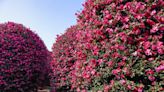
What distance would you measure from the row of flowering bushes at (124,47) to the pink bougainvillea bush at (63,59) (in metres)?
4.13

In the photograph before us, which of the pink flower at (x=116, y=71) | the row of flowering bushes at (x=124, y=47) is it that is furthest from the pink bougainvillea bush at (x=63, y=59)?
the pink flower at (x=116, y=71)

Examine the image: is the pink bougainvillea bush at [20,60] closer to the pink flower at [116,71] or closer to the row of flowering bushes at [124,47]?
the row of flowering bushes at [124,47]

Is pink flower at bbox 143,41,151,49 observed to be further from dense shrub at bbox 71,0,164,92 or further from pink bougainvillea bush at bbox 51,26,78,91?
pink bougainvillea bush at bbox 51,26,78,91

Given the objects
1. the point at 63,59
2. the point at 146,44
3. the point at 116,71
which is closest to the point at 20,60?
the point at 63,59

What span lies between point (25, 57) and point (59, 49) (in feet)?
4.06

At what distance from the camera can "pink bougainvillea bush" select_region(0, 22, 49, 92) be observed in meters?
11.7

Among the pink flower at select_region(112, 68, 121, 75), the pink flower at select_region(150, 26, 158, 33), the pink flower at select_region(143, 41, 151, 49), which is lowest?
the pink flower at select_region(112, 68, 121, 75)

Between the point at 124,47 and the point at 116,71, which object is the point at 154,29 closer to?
the point at 124,47

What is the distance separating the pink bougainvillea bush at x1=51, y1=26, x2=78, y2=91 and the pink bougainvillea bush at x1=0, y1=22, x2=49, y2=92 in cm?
60

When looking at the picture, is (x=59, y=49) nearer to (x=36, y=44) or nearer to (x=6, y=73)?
(x=36, y=44)

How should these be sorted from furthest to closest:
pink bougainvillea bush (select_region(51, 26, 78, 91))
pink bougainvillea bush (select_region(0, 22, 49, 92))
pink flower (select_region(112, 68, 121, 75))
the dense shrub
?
pink bougainvillea bush (select_region(0, 22, 49, 92)), pink bougainvillea bush (select_region(51, 26, 78, 91)), pink flower (select_region(112, 68, 121, 75)), the dense shrub

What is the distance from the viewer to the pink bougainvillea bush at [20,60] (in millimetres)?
11703

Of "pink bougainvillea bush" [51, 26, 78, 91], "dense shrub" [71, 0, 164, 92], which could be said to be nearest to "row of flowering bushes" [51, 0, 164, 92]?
"dense shrub" [71, 0, 164, 92]

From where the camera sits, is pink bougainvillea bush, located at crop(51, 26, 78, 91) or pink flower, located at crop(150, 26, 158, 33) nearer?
pink flower, located at crop(150, 26, 158, 33)
